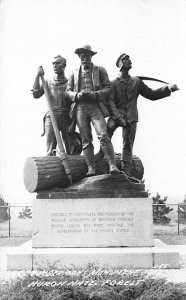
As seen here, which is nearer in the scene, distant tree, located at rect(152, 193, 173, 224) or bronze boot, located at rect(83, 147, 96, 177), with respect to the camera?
bronze boot, located at rect(83, 147, 96, 177)

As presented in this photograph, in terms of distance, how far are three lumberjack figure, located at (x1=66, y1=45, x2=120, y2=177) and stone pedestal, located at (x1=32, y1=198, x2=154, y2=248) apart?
674 millimetres

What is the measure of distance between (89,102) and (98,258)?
112 inches

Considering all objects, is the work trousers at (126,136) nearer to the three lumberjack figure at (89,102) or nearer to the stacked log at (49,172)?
the three lumberjack figure at (89,102)

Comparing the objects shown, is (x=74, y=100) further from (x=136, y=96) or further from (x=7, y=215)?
(x=7, y=215)

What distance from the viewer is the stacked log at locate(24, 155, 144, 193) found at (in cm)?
833

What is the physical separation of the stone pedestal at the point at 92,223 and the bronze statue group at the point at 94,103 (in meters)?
0.67

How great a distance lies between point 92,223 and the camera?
319 inches

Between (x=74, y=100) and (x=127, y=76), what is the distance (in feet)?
3.99

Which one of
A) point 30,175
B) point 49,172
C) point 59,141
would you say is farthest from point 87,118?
point 30,175

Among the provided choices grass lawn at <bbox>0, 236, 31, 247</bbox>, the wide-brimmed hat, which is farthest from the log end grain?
grass lawn at <bbox>0, 236, 31, 247</bbox>

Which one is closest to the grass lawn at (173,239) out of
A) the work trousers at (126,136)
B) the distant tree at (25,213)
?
the distant tree at (25,213)

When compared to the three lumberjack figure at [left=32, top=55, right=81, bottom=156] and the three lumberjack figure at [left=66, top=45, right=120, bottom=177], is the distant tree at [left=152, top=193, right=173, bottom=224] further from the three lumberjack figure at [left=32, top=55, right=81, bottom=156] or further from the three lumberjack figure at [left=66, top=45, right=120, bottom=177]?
the three lumberjack figure at [left=66, top=45, right=120, bottom=177]

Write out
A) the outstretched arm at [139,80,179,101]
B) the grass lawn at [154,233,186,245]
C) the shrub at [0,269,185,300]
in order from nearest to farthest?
the shrub at [0,269,185,300] < the outstretched arm at [139,80,179,101] < the grass lawn at [154,233,186,245]

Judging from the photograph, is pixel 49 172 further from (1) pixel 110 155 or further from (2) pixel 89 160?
(1) pixel 110 155
